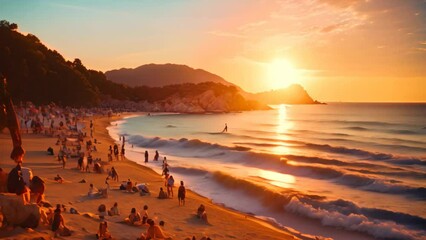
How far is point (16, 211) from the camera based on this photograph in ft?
32.5

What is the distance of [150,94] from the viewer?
623ft

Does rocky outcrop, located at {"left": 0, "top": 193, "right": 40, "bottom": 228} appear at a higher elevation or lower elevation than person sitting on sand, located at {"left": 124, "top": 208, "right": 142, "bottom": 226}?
higher

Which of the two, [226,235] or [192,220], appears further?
[192,220]

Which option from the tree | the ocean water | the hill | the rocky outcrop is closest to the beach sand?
the rocky outcrop

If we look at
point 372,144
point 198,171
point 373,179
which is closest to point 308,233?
point 373,179

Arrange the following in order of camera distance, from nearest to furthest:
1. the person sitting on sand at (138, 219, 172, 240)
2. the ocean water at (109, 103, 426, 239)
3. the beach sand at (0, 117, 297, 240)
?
the person sitting on sand at (138, 219, 172, 240)
the beach sand at (0, 117, 297, 240)
the ocean water at (109, 103, 426, 239)

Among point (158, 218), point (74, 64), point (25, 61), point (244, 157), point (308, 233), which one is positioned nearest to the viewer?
point (158, 218)

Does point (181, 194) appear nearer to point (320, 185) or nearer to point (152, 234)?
point (152, 234)

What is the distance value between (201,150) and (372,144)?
26.3 metres

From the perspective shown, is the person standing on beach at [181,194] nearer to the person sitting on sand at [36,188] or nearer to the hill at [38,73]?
the person sitting on sand at [36,188]

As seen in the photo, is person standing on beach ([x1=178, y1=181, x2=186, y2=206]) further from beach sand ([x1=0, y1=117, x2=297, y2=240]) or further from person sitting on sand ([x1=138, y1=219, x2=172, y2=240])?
person sitting on sand ([x1=138, y1=219, x2=172, y2=240])

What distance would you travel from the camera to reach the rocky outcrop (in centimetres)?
972

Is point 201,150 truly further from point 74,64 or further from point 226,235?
point 74,64

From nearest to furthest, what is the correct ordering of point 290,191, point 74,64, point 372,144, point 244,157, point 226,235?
1. point 226,235
2. point 290,191
3. point 244,157
4. point 372,144
5. point 74,64
